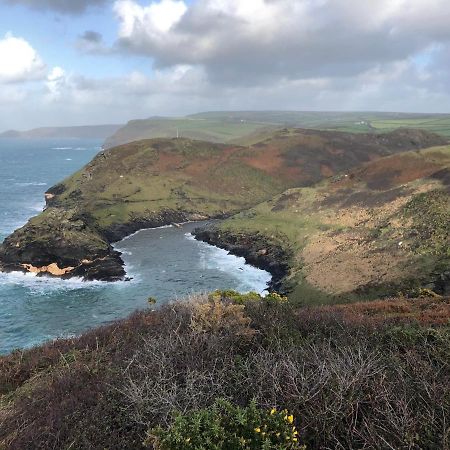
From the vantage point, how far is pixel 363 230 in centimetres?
5944

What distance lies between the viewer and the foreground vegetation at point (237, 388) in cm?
1038

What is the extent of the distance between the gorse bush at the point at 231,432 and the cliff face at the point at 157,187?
163ft

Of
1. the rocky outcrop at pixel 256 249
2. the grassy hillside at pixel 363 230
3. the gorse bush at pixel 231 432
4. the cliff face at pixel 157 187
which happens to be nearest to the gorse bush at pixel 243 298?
the gorse bush at pixel 231 432

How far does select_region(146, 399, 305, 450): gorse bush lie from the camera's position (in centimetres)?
973

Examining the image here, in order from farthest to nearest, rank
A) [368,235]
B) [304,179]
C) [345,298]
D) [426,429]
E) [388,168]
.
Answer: [304,179] → [388,168] → [368,235] → [345,298] → [426,429]

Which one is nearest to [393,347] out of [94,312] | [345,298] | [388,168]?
[345,298]

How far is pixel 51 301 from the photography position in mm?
50125

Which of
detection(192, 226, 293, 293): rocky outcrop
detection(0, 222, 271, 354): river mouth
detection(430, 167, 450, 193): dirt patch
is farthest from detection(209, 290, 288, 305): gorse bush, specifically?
detection(430, 167, 450, 193): dirt patch

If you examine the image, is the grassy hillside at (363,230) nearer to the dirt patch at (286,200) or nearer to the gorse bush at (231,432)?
the dirt patch at (286,200)

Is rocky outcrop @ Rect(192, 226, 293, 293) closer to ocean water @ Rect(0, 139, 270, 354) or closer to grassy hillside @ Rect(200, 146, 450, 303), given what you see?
grassy hillside @ Rect(200, 146, 450, 303)

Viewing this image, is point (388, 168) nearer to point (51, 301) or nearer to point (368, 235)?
point (368, 235)

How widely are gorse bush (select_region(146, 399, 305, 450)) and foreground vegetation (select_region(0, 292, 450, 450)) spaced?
33 millimetres

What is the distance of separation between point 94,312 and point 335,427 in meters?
39.8

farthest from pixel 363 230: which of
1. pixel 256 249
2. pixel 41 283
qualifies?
pixel 41 283
